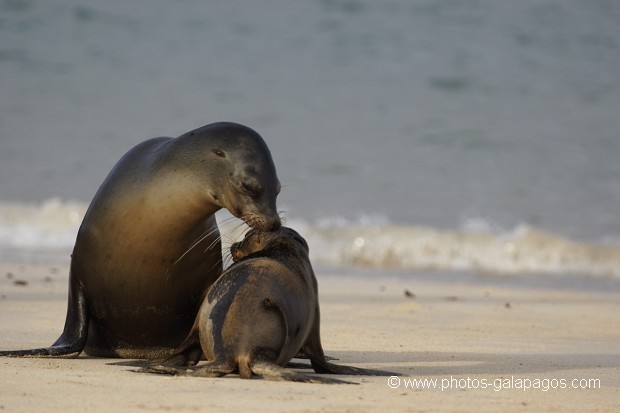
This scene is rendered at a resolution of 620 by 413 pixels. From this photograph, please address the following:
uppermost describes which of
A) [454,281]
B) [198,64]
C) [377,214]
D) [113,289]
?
[198,64]

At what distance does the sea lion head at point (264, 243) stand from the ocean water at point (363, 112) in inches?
320

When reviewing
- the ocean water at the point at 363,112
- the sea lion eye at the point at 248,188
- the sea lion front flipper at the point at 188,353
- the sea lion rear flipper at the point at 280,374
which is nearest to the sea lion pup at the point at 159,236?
the sea lion eye at the point at 248,188

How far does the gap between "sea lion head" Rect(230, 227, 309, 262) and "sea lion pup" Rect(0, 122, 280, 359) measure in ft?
0.57

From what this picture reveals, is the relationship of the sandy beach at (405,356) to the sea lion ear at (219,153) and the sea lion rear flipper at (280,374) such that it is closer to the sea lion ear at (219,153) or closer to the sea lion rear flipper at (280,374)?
the sea lion rear flipper at (280,374)

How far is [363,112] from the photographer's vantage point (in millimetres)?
22219

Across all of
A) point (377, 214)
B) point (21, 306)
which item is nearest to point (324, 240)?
point (377, 214)

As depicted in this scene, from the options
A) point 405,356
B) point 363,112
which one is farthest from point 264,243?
point 363,112

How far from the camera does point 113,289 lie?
6117 mm

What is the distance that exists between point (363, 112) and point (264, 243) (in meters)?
16.5

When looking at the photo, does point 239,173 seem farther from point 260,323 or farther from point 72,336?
point 72,336

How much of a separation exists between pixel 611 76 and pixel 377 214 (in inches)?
393

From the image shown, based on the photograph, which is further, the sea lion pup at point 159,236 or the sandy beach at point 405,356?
the sea lion pup at point 159,236

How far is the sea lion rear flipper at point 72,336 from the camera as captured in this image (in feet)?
19.5

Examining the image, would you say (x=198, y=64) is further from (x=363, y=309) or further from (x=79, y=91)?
(x=363, y=309)
